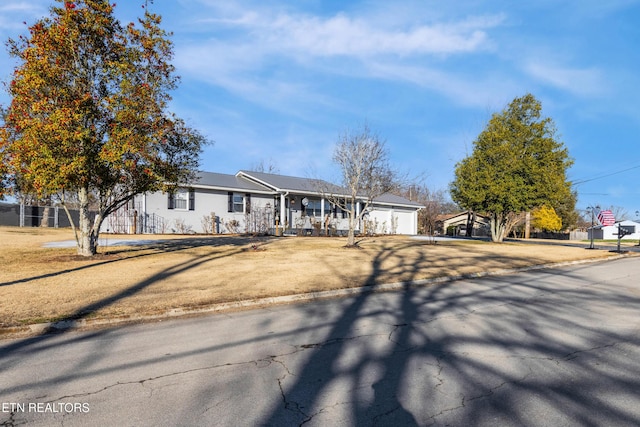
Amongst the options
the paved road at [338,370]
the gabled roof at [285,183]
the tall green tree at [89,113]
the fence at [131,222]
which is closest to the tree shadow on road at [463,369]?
the paved road at [338,370]

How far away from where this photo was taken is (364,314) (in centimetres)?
670

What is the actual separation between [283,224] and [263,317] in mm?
20019

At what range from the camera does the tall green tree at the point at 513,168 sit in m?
27.5

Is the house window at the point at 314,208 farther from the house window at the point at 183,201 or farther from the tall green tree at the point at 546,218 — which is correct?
the tall green tree at the point at 546,218

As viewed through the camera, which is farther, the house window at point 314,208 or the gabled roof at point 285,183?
the house window at point 314,208

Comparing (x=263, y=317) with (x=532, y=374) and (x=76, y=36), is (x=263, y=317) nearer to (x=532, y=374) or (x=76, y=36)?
(x=532, y=374)

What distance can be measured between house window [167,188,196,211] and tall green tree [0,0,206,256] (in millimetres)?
11390

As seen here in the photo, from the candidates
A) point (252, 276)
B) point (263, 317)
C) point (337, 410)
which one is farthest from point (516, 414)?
point (252, 276)

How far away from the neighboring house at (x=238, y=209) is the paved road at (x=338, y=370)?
51.6 feet

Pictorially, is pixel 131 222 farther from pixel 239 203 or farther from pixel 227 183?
pixel 239 203

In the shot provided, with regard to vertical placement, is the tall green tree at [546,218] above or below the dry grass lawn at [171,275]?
above

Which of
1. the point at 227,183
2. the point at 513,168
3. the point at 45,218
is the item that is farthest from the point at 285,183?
the point at 45,218

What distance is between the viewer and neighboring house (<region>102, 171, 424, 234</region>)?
23.4 meters

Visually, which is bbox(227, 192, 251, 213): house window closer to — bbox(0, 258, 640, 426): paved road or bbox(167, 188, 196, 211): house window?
bbox(167, 188, 196, 211): house window
